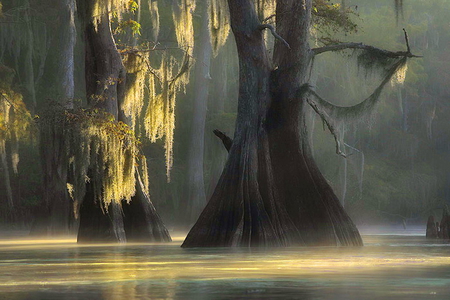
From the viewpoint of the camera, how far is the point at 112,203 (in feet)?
66.0

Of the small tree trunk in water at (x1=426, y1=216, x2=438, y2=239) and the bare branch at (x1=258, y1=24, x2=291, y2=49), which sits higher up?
the bare branch at (x1=258, y1=24, x2=291, y2=49)

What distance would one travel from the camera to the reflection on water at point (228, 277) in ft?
23.6

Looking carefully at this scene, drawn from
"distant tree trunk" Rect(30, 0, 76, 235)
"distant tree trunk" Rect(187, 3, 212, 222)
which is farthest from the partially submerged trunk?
"distant tree trunk" Rect(187, 3, 212, 222)

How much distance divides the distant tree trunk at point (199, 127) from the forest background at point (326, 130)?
0.20 feet

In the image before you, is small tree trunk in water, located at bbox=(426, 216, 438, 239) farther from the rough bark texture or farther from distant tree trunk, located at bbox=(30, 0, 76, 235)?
distant tree trunk, located at bbox=(30, 0, 76, 235)

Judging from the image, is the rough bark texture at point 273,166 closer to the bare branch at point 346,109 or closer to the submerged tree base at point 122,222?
the bare branch at point 346,109

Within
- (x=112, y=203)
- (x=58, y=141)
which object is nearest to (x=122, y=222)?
(x=112, y=203)

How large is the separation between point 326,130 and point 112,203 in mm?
24188

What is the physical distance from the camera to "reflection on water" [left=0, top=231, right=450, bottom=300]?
720 cm

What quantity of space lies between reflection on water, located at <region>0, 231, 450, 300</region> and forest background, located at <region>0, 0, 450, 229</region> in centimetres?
1965

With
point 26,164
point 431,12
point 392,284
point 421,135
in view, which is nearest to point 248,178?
point 392,284

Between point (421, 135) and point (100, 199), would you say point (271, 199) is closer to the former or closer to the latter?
point (100, 199)

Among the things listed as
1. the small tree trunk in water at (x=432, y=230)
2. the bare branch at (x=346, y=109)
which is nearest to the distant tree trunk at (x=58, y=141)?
the bare branch at (x=346, y=109)

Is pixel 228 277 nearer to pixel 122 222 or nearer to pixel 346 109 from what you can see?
pixel 346 109
